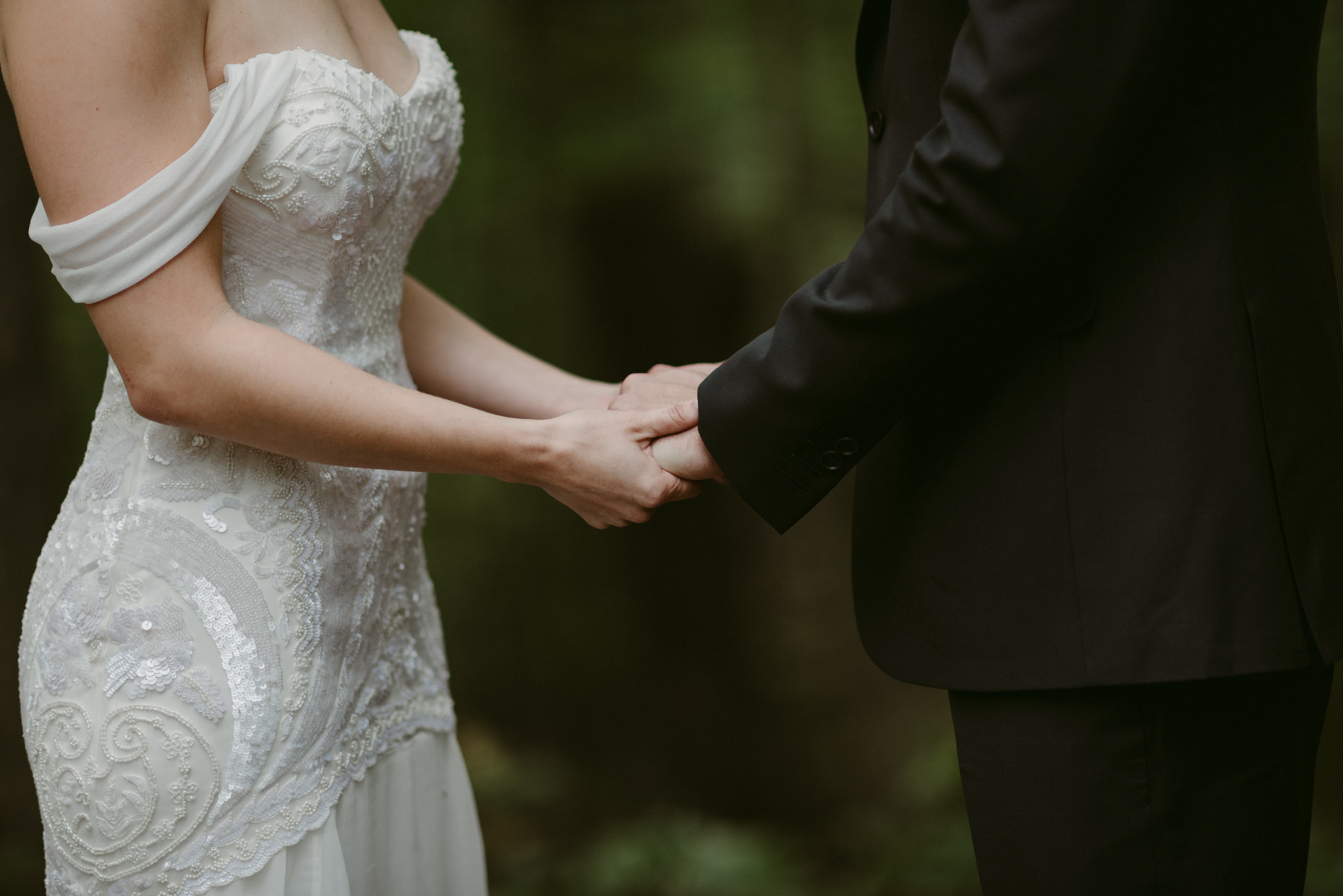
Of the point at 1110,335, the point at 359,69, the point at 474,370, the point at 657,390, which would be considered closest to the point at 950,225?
the point at 1110,335

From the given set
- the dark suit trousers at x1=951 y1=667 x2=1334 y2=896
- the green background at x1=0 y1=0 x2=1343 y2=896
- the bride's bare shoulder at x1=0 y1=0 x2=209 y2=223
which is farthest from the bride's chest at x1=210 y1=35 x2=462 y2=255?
the green background at x1=0 y1=0 x2=1343 y2=896

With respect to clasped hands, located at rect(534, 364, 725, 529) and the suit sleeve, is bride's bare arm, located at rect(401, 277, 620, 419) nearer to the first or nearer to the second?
clasped hands, located at rect(534, 364, 725, 529)

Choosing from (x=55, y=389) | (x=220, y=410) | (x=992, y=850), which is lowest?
(x=992, y=850)

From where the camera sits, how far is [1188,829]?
128 centimetres

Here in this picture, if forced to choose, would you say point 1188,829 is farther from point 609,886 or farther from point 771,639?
point 771,639

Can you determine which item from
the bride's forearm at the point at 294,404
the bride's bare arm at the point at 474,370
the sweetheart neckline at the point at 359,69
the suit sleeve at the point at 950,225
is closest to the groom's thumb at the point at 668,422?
the suit sleeve at the point at 950,225

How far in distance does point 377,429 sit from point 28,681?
0.59 metres

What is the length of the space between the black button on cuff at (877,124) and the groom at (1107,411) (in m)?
0.04

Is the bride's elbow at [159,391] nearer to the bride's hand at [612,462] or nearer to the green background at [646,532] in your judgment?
the bride's hand at [612,462]

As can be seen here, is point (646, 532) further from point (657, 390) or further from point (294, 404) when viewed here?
point (294, 404)

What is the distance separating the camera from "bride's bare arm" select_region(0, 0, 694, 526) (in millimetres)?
1192

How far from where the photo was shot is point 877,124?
1.43 meters

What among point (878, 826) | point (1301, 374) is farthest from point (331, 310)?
point (878, 826)

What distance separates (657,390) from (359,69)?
0.67 metres
